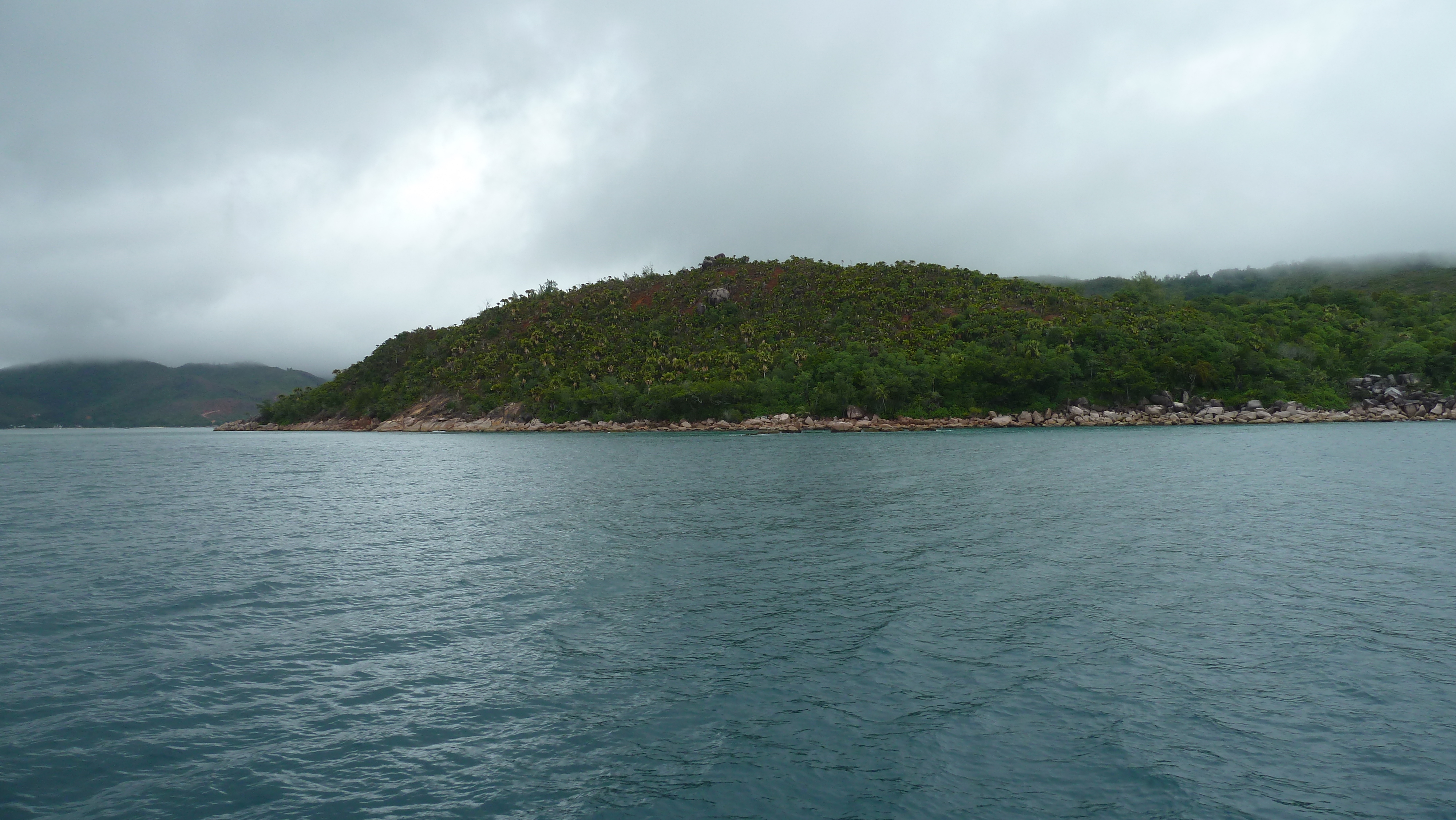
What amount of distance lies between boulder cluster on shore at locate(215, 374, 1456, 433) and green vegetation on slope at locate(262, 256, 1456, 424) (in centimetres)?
275

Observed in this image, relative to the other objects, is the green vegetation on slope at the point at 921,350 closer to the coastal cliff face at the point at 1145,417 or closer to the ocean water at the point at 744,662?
the coastal cliff face at the point at 1145,417

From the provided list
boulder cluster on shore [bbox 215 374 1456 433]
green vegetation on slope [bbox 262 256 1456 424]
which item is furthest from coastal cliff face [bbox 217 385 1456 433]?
green vegetation on slope [bbox 262 256 1456 424]

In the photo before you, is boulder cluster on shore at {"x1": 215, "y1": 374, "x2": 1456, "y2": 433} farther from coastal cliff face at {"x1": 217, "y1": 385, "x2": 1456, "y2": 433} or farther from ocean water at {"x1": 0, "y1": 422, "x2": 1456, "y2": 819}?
ocean water at {"x1": 0, "y1": 422, "x2": 1456, "y2": 819}

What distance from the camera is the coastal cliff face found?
116m

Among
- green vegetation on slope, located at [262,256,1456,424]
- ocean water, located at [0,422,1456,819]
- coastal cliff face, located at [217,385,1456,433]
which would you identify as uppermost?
green vegetation on slope, located at [262,256,1456,424]

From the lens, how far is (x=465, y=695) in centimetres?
1358

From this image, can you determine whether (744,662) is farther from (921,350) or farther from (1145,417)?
(921,350)

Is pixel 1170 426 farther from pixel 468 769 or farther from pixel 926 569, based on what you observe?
pixel 468 769

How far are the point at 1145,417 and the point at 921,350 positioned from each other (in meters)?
41.9

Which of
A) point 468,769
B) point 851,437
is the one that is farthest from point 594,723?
point 851,437

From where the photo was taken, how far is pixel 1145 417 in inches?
4875

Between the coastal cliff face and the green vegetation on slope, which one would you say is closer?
the coastal cliff face

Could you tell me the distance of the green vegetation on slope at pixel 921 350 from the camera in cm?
12862

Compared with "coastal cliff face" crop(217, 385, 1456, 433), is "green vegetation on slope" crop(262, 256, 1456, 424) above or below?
above
